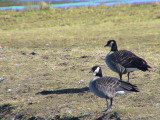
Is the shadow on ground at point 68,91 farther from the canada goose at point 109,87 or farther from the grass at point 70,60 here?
the canada goose at point 109,87

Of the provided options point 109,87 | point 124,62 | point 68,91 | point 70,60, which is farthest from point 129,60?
point 70,60

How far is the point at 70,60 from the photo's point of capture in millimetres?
13211

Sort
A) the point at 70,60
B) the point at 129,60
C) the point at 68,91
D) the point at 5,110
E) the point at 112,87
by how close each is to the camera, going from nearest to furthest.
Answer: the point at 112,87 < the point at 5,110 < the point at 129,60 < the point at 68,91 < the point at 70,60

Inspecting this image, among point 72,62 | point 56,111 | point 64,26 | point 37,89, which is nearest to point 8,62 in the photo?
point 72,62

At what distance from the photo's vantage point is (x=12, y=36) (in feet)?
68.9

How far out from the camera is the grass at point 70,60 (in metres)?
8.21

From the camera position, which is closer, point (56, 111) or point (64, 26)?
point (56, 111)

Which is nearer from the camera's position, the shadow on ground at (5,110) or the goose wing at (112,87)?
the goose wing at (112,87)

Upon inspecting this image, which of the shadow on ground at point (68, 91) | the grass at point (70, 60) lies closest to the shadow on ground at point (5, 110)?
the grass at point (70, 60)

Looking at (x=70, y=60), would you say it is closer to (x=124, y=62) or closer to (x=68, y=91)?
(x=68, y=91)

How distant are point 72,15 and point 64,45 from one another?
10427 millimetres

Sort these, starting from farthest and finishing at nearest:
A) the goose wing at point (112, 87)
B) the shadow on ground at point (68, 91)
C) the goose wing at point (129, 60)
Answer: the shadow on ground at point (68, 91) → the goose wing at point (129, 60) → the goose wing at point (112, 87)

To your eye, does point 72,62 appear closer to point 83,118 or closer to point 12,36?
point 83,118

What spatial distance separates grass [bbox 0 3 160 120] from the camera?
323 inches
